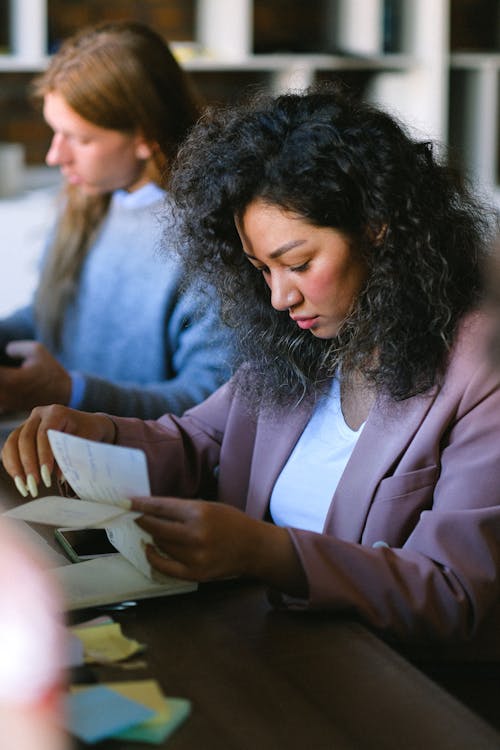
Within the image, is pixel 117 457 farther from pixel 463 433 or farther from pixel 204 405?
pixel 204 405

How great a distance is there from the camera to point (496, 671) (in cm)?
121

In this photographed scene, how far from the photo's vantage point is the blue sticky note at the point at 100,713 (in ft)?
2.76

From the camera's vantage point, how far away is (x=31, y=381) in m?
1.85

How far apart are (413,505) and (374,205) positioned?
348mm

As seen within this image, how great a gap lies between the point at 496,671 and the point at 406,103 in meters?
2.86

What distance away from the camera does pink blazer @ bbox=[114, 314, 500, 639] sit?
44.7 inches

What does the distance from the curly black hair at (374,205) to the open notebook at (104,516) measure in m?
0.37

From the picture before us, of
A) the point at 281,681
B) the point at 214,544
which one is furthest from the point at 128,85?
the point at 281,681

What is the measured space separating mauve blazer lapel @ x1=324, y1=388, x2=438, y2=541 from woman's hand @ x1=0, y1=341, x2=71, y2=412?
0.63 m

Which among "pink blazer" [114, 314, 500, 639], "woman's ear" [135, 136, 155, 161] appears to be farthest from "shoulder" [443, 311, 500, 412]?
"woman's ear" [135, 136, 155, 161]

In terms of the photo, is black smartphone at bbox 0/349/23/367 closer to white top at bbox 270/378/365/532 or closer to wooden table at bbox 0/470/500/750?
white top at bbox 270/378/365/532

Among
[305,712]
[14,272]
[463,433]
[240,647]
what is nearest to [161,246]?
[463,433]

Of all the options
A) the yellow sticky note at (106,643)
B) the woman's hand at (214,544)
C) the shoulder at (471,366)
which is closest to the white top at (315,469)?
the shoulder at (471,366)

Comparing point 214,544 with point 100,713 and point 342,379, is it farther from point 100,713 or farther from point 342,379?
point 342,379
